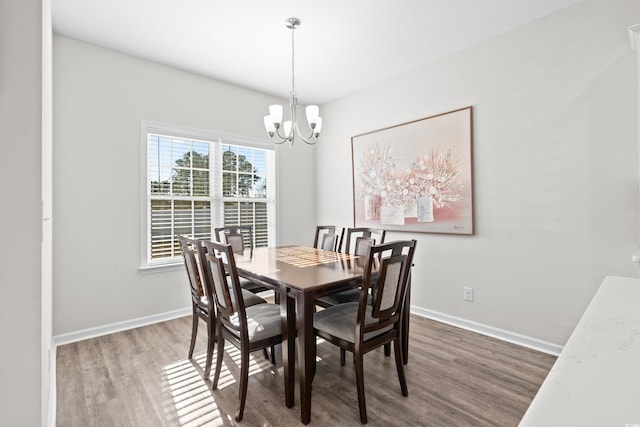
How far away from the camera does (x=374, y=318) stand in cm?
189

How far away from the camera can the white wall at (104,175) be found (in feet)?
9.52

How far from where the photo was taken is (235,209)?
413 cm

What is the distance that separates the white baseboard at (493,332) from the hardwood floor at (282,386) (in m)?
0.10

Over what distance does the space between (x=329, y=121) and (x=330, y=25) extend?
6.33 ft

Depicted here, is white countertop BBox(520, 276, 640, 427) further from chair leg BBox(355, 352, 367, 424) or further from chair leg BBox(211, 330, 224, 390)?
chair leg BBox(211, 330, 224, 390)

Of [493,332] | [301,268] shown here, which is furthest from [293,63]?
[493,332]

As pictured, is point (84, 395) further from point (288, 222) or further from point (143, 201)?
point (288, 222)

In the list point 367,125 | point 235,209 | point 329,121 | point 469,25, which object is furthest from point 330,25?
point 235,209

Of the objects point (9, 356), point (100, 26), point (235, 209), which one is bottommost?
point (9, 356)

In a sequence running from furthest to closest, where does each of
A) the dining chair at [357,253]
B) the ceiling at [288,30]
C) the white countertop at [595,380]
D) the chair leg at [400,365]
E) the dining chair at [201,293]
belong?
the dining chair at [357,253], the ceiling at [288,30], the dining chair at [201,293], the chair leg at [400,365], the white countertop at [595,380]

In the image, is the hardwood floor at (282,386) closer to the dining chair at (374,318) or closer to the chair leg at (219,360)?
the chair leg at (219,360)

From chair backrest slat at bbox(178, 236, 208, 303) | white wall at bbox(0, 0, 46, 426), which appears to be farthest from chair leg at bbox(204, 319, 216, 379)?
white wall at bbox(0, 0, 46, 426)

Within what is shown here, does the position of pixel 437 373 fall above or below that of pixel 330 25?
below

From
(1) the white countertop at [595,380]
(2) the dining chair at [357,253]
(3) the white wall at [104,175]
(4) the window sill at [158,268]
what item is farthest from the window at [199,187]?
(1) the white countertop at [595,380]
